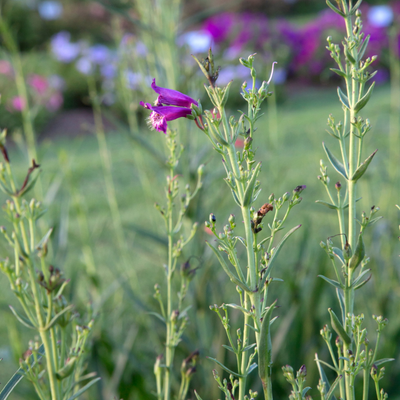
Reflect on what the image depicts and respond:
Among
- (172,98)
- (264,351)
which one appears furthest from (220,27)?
(264,351)

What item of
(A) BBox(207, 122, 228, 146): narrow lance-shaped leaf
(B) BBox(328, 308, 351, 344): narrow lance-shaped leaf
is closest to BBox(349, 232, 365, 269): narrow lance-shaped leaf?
(B) BBox(328, 308, 351, 344): narrow lance-shaped leaf

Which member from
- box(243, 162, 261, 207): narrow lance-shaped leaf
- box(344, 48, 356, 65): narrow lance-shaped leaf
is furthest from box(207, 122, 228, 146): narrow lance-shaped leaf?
box(344, 48, 356, 65): narrow lance-shaped leaf

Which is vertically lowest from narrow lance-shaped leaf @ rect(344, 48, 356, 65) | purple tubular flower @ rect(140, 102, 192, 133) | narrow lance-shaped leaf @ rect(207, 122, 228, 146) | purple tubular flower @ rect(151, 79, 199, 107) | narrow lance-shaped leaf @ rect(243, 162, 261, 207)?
narrow lance-shaped leaf @ rect(243, 162, 261, 207)

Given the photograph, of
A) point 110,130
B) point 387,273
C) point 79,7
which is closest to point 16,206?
point 387,273

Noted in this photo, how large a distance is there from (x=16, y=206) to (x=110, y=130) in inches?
210

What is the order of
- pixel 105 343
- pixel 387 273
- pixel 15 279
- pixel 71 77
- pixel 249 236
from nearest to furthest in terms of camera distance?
1. pixel 249 236
2. pixel 15 279
3. pixel 105 343
4. pixel 387 273
5. pixel 71 77

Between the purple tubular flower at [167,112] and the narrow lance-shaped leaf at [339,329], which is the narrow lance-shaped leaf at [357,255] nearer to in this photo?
the narrow lance-shaped leaf at [339,329]

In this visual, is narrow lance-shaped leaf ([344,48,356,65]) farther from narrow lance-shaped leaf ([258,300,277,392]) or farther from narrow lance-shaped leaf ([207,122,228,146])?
narrow lance-shaped leaf ([258,300,277,392])

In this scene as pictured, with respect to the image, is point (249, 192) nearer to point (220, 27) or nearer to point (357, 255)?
point (357, 255)

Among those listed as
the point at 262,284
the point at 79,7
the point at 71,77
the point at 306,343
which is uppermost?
the point at 79,7

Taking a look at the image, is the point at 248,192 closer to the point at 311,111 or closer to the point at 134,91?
the point at 134,91

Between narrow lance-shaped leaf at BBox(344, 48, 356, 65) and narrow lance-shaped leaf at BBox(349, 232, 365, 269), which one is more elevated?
narrow lance-shaped leaf at BBox(344, 48, 356, 65)

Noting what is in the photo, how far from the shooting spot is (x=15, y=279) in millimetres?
525

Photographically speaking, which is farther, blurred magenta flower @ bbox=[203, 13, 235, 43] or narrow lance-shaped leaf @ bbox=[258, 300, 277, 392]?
blurred magenta flower @ bbox=[203, 13, 235, 43]
